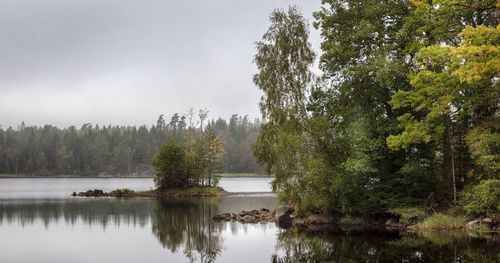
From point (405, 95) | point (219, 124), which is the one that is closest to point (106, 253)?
point (405, 95)

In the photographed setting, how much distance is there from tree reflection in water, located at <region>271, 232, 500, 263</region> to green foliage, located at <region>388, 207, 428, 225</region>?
8.49 feet

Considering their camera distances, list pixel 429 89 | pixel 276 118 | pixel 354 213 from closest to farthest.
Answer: pixel 429 89 < pixel 354 213 < pixel 276 118

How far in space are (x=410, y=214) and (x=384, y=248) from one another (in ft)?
24.0

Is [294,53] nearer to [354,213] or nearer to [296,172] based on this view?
[296,172]

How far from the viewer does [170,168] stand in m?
59.8

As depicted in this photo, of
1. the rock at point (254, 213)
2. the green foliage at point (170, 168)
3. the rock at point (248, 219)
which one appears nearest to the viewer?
the rock at point (248, 219)

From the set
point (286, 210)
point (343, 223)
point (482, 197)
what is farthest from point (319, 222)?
point (482, 197)

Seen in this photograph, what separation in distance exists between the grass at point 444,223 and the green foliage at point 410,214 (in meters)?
0.88

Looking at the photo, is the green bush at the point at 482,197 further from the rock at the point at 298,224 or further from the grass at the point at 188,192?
the grass at the point at 188,192

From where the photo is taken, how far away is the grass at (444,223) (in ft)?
74.8

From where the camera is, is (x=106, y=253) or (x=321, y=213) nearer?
(x=106, y=253)

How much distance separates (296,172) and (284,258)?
11588 mm

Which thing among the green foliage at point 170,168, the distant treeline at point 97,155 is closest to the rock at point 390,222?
the green foliage at point 170,168

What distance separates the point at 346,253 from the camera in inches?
685
